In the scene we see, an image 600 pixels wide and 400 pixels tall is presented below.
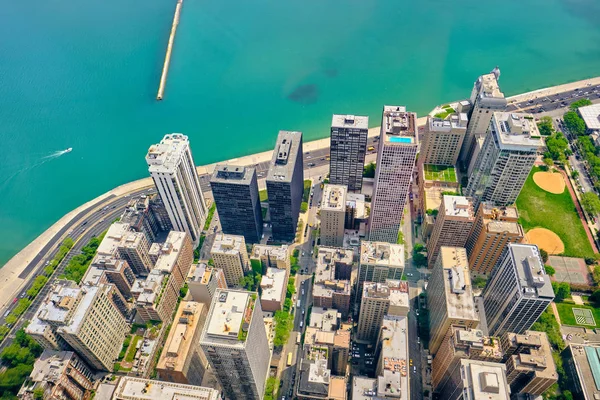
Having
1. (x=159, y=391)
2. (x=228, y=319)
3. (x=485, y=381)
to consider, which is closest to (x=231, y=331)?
(x=228, y=319)

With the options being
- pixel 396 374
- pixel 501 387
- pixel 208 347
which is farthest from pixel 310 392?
pixel 501 387

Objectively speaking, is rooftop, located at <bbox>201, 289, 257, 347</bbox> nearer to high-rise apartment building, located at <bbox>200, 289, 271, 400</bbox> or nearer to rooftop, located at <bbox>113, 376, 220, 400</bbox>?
high-rise apartment building, located at <bbox>200, 289, 271, 400</bbox>

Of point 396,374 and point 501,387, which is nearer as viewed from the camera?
point 501,387

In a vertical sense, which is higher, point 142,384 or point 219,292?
point 219,292

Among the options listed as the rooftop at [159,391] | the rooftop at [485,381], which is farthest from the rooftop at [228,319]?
the rooftop at [485,381]

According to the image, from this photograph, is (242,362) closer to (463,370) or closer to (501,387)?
(463,370)

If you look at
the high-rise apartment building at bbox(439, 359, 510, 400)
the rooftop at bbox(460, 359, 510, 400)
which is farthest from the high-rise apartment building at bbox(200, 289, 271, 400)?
the rooftop at bbox(460, 359, 510, 400)
